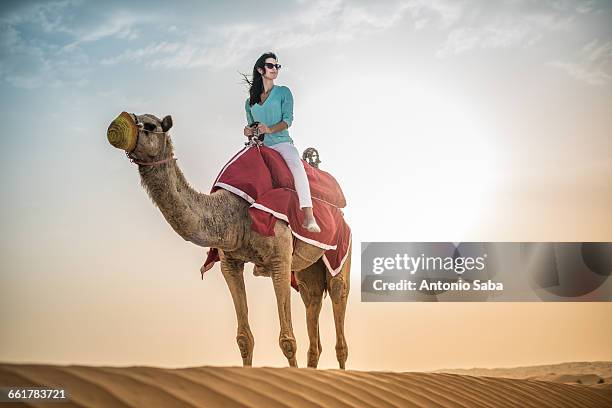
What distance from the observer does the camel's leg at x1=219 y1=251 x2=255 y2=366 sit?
5.02m

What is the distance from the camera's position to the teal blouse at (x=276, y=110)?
546 centimetres

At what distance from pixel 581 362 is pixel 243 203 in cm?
1347

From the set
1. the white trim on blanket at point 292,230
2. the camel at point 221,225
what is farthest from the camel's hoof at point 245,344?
the white trim on blanket at point 292,230

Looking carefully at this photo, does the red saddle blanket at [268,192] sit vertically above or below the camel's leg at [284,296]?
above

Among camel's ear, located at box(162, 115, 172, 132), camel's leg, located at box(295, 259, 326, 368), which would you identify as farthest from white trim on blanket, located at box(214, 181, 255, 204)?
camel's leg, located at box(295, 259, 326, 368)

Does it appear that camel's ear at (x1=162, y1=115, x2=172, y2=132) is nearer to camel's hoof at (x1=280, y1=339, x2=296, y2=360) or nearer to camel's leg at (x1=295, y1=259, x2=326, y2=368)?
camel's hoof at (x1=280, y1=339, x2=296, y2=360)

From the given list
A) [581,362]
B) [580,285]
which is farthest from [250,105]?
[581,362]

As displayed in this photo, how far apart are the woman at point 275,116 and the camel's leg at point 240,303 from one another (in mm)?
551

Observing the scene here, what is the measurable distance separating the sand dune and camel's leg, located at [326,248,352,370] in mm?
2024

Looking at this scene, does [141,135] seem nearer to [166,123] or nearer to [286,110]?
[166,123]

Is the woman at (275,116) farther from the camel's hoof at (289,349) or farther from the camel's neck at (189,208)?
the camel's hoof at (289,349)

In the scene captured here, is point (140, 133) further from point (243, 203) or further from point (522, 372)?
point (522, 372)

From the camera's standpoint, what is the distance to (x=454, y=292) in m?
10.3

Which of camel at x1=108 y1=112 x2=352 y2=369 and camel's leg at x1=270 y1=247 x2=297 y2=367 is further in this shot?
camel's leg at x1=270 y1=247 x2=297 y2=367
